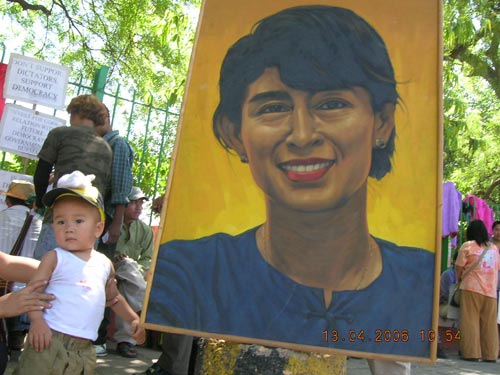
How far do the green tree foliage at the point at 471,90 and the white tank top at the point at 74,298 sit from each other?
4.92m

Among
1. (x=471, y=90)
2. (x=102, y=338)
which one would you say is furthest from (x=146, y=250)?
(x=471, y=90)

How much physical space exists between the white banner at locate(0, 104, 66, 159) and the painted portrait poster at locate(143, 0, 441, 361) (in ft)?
7.72

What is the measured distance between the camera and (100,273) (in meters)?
2.58

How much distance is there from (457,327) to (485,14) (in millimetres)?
4179

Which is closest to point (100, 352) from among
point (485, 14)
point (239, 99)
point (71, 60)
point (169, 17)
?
point (239, 99)

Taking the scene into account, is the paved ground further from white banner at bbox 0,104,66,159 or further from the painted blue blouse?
the painted blue blouse

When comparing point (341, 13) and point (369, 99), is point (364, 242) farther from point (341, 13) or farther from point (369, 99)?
point (341, 13)

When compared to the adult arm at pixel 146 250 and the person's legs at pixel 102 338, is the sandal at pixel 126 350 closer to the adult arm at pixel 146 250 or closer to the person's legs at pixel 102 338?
the person's legs at pixel 102 338

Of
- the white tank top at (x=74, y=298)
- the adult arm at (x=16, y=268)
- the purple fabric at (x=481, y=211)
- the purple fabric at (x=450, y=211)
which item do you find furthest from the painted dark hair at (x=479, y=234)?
the adult arm at (x=16, y=268)

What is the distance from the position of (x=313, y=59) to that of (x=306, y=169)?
54cm

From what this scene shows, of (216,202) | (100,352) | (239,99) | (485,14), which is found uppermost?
(485,14)

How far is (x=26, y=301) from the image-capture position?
2.35 m

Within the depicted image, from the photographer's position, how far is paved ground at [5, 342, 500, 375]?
173 inches

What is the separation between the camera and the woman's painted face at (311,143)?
A: 2.84 metres
